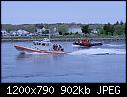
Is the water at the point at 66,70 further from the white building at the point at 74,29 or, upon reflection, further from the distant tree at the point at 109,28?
the white building at the point at 74,29

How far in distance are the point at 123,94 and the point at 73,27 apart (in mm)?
28691

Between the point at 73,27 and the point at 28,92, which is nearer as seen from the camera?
the point at 28,92

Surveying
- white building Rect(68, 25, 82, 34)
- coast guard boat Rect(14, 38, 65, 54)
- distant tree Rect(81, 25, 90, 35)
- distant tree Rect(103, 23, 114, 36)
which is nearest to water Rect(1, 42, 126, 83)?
coast guard boat Rect(14, 38, 65, 54)

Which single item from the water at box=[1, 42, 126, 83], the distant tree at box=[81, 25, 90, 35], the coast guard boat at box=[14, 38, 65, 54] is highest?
the distant tree at box=[81, 25, 90, 35]

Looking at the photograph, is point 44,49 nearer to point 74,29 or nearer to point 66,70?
point 66,70

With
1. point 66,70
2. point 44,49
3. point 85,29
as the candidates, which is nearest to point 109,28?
point 85,29

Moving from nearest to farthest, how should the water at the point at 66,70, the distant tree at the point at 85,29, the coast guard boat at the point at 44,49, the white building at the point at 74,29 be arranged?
1. the water at the point at 66,70
2. the coast guard boat at the point at 44,49
3. the distant tree at the point at 85,29
4. the white building at the point at 74,29

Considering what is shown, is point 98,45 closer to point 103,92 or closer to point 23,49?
point 23,49

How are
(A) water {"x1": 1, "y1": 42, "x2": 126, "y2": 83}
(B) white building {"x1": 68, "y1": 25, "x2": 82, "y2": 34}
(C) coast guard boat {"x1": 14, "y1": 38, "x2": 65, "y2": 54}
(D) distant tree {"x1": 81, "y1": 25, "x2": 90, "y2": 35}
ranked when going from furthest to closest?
1. (B) white building {"x1": 68, "y1": 25, "x2": 82, "y2": 34}
2. (D) distant tree {"x1": 81, "y1": 25, "x2": 90, "y2": 35}
3. (C) coast guard boat {"x1": 14, "y1": 38, "x2": 65, "y2": 54}
4. (A) water {"x1": 1, "y1": 42, "x2": 126, "y2": 83}

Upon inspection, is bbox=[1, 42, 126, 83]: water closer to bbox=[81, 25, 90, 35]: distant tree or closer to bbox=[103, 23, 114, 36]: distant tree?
bbox=[103, 23, 114, 36]: distant tree

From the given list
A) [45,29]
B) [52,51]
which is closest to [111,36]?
[45,29]

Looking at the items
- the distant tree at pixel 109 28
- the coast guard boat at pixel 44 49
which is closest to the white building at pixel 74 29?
the distant tree at pixel 109 28

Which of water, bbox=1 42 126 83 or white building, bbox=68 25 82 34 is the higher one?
white building, bbox=68 25 82 34

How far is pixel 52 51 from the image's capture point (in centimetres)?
1603
